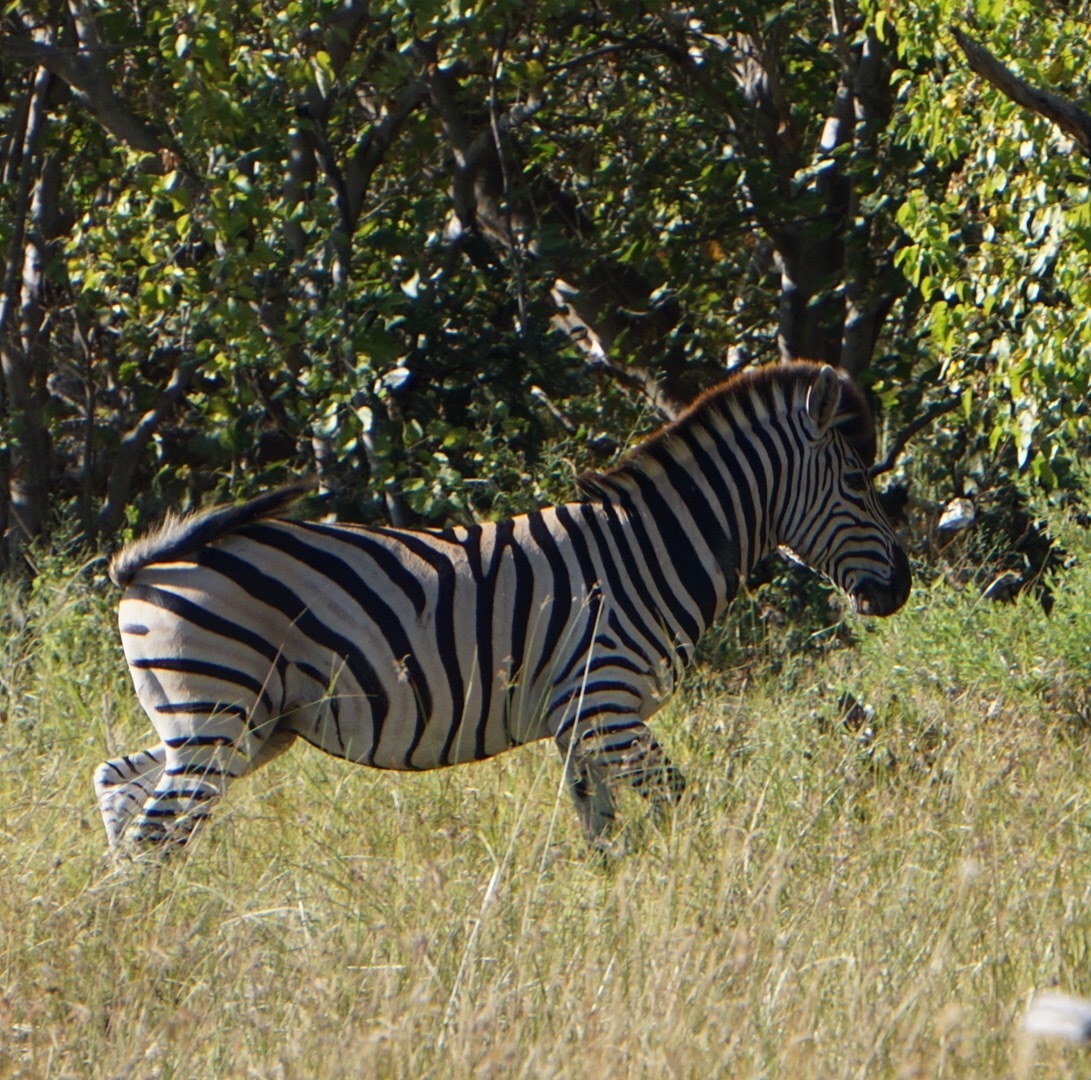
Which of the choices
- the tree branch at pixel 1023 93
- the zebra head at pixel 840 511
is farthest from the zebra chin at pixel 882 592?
the tree branch at pixel 1023 93

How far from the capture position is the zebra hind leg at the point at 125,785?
14.6 ft

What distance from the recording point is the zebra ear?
5.17 meters

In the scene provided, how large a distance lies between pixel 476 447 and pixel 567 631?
293 cm

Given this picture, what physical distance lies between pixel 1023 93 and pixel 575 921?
2.86 meters

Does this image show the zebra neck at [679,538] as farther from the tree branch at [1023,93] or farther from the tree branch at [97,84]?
the tree branch at [97,84]

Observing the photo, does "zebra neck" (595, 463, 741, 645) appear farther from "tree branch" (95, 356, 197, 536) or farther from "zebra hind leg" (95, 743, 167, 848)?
"tree branch" (95, 356, 197, 536)

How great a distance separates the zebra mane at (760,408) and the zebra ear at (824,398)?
0.12ft

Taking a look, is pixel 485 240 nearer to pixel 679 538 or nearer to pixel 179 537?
pixel 679 538

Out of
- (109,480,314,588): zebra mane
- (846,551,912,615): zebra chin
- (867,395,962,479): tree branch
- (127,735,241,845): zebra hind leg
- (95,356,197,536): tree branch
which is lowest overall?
(846,551,912,615): zebra chin

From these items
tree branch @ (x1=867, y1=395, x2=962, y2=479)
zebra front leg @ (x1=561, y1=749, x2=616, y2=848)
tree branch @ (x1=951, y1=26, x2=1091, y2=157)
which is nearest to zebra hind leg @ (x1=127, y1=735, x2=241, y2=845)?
zebra front leg @ (x1=561, y1=749, x2=616, y2=848)

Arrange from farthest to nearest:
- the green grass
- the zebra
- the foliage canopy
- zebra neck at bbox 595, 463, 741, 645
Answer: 1. the foliage canopy
2. zebra neck at bbox 595, 463, 741, 645
3. the zebra
4. the green grass

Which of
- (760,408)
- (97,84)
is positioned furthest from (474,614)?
(97,84)

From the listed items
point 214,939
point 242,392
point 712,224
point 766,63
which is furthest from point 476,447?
point 214,939

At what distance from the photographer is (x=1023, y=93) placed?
15.4ft
